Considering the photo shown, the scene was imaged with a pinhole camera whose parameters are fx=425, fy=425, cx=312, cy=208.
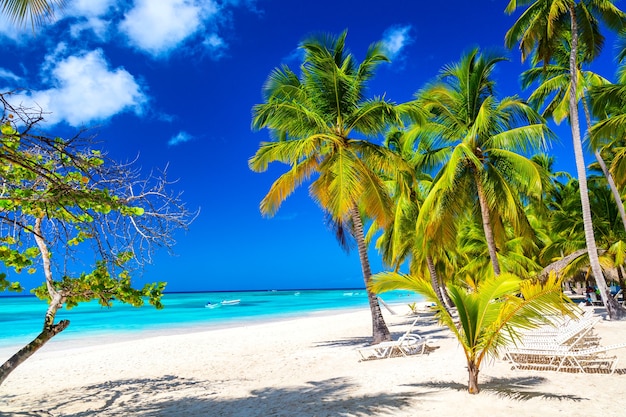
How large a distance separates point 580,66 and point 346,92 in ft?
33.9

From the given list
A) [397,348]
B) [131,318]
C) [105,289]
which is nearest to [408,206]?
[397,348]

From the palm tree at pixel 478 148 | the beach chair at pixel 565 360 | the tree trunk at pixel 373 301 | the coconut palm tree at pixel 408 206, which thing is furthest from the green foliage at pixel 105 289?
the coconut palm tree at pixel 408 206

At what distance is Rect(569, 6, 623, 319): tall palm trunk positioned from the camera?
42.9ft

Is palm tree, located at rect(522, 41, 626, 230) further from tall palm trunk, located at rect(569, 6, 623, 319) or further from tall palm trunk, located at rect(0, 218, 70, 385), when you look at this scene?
tall palm trunk, located at rect(0, 218, 70, 385)

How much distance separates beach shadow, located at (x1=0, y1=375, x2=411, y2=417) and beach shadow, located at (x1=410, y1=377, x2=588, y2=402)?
74cm

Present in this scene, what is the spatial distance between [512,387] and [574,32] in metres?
12.6

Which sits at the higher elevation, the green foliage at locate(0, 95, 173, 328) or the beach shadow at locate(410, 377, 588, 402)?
the green foliage at locate(0, 95, 173, 328)

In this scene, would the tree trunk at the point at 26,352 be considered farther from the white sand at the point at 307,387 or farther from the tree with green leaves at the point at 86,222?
the white sand at the point at 307,387

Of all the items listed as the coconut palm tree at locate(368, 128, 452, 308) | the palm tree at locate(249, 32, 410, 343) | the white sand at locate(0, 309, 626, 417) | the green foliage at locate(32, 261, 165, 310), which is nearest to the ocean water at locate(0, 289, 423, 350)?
the coconut palm tree at locate(368, 128, 452, 308)

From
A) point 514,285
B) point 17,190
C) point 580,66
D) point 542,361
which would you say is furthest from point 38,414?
point 580,66

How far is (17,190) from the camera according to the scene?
3908mm

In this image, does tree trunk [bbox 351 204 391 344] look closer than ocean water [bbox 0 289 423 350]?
Yes

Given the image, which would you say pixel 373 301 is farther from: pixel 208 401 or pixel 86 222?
pixel 86 222

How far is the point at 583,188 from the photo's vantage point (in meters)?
13.4
